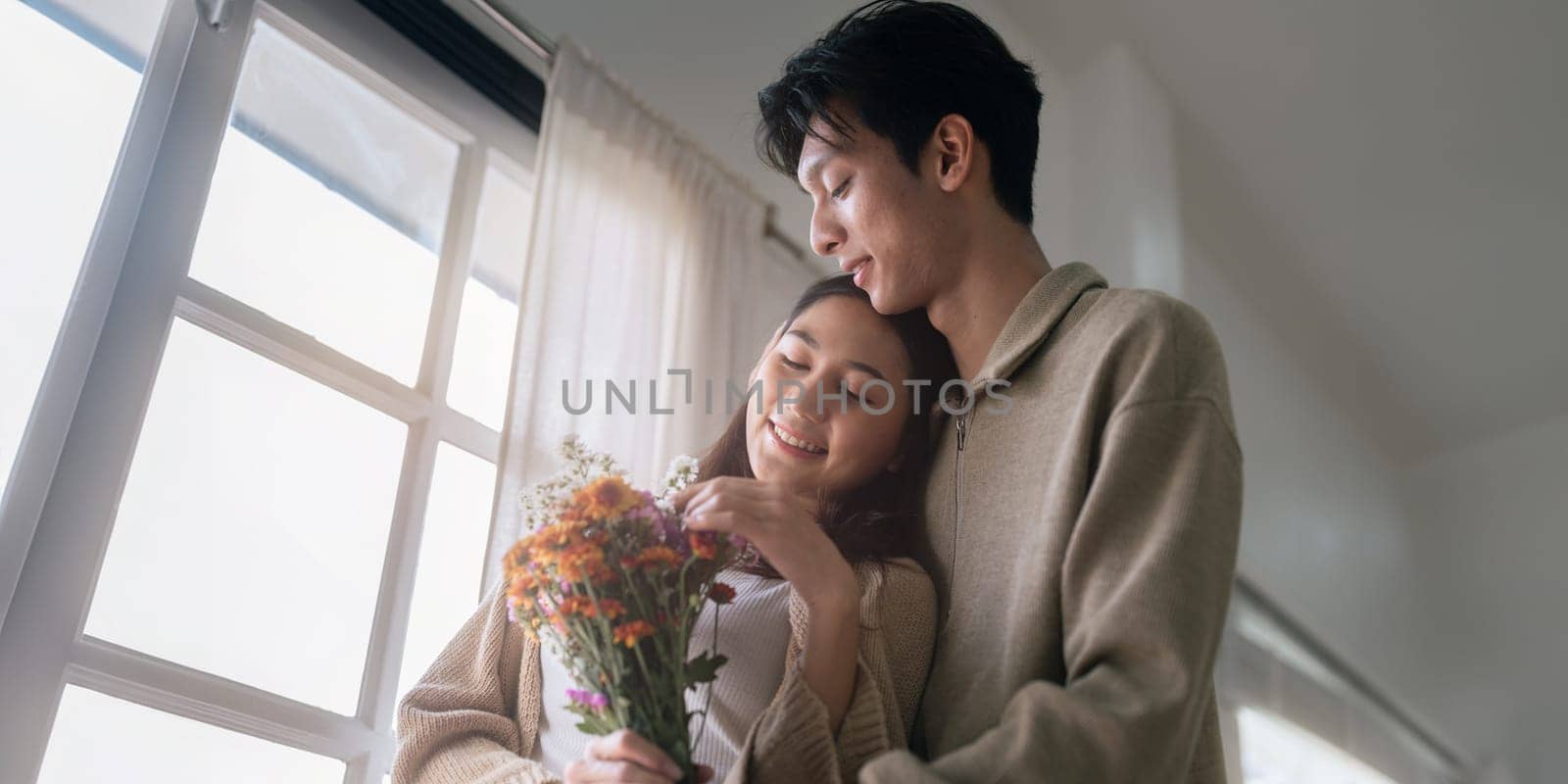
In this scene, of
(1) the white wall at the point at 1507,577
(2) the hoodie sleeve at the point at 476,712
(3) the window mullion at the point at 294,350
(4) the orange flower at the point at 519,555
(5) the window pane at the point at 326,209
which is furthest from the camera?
(1) the white wall at the point at 1507,577

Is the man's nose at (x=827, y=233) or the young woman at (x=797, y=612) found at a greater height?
the man's nose at (x=827, y=233)

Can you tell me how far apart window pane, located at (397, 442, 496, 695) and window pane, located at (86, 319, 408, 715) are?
10 centimetres

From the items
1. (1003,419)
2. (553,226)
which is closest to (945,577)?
(1003,419)

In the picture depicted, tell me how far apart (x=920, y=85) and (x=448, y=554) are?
1.08m

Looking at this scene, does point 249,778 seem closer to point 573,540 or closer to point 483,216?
point 573,540

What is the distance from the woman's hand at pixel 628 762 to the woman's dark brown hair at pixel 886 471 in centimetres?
40

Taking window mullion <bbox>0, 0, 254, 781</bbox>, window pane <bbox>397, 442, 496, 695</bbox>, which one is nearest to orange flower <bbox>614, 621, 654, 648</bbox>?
window mullion <bbox>0, 0, 254, 781</bbox>

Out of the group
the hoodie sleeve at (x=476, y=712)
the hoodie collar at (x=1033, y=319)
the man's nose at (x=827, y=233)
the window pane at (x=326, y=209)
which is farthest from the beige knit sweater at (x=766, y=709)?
the window pane at (x=326, y=209)

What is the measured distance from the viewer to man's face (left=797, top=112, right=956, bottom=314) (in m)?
1.50

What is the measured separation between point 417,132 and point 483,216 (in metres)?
0.18

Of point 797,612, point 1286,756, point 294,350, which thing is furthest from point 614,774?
point 1286,756

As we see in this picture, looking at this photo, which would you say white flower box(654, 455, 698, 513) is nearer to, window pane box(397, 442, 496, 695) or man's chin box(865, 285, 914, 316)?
man's chin box(865, 285, 914, 316)

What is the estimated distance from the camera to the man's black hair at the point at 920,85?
1517 millimetres

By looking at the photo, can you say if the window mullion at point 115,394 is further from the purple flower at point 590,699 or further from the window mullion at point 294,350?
the purple flower at point 590,699
